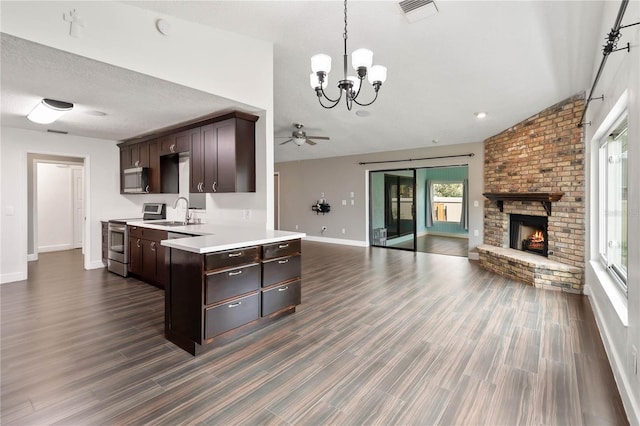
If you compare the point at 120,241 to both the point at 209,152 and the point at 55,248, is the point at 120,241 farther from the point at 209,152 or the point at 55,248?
the point at 55,248

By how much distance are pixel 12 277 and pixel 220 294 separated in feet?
14.0

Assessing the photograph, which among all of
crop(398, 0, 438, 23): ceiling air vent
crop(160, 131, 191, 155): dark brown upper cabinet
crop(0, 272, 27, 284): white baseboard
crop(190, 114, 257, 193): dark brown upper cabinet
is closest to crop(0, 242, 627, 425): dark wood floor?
crop(0, 272, 27, 284): white baseboard

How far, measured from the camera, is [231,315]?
8.51 feet

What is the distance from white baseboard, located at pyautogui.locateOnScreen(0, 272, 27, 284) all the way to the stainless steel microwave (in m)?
1.90

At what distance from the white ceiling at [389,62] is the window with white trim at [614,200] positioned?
959 mm

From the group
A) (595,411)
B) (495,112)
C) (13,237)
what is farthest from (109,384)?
(495,112)

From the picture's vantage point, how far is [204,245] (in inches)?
96.0

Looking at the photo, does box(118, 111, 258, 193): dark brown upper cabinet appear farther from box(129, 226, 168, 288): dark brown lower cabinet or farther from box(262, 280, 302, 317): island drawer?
box(262, 280, 302, 317): island drawer

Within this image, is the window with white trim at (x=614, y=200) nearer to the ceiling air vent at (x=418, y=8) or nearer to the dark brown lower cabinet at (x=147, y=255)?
the ceiling air vent at (x=418, y=8)

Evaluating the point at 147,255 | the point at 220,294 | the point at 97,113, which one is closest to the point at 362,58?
the point at 220,294

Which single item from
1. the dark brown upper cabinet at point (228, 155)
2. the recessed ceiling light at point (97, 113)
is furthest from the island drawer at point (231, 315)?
the recessed ceiling light at point (97, 113)

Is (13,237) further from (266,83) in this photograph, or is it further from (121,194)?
(266,83)

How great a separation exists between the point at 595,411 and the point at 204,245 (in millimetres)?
2810

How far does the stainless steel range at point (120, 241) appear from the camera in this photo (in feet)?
15.2
